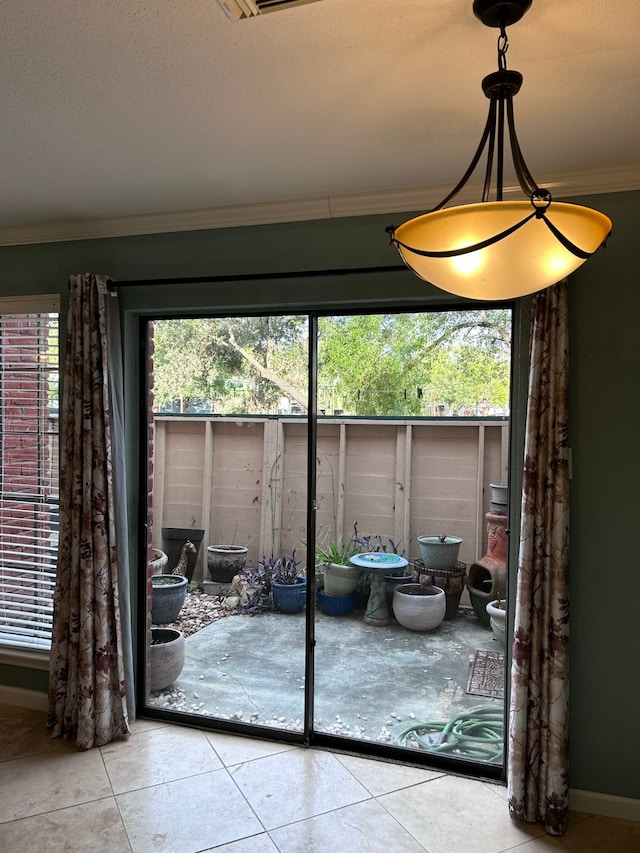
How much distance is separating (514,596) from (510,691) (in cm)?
38

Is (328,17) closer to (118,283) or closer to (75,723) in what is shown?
(118,283)

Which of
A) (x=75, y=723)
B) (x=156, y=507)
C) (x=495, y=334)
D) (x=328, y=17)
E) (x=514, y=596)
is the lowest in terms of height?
(x=75, y=723)

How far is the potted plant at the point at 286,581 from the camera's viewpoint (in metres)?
3.00

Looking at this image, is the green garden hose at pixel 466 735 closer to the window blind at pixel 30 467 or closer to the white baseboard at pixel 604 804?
the white baseboard at pixel 604 804

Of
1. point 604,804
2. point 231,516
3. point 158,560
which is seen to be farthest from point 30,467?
point 604,804

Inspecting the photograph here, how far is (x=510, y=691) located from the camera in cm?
250

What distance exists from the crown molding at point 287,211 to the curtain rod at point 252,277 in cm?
25

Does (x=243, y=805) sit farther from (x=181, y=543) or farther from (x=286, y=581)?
(x=181, y=543)

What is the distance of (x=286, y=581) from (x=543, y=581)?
4.08 feet

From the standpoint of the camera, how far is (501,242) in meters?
1.20

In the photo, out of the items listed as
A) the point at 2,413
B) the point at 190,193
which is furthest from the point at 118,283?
the point at 2,413

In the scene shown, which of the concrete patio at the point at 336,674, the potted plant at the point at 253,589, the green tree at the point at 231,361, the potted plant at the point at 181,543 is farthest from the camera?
the potted plant at the point at 181,543

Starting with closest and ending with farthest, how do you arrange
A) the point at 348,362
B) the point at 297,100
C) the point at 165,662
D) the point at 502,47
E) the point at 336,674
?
the point at 502,47, the point at 297,100, the point at 348,362, the point at 336,674, the point at 165,662

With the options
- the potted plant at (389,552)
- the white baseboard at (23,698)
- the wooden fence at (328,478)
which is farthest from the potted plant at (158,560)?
the potted plant at (389,552)
